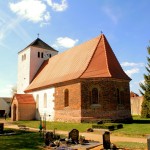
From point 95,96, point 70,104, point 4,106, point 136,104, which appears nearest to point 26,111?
point 70,104

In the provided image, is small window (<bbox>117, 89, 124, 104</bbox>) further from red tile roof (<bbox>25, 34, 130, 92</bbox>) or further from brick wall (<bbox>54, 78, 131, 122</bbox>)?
red tile roof (<bbox>25, 34, 130, 92</bbox>)

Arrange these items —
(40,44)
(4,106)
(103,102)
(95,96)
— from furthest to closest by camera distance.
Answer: (4,106)
(40,44)
(95,96)
(103,102)

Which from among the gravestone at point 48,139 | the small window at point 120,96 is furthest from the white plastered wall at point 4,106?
the gravestone at point 48,139

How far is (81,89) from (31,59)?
17.6 metres

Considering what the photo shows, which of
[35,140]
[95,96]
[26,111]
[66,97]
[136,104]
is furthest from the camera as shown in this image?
[136,104]

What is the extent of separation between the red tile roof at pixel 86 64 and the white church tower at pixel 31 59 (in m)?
5.62

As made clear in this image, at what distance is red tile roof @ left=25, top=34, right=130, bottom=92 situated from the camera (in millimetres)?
29203

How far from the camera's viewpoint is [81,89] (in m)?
28.7

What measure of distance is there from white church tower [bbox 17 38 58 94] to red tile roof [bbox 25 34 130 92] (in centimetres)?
562

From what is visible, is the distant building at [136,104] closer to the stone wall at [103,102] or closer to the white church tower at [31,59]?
the white church tower at [31,59]

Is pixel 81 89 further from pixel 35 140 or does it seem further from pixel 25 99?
pixel 25 99

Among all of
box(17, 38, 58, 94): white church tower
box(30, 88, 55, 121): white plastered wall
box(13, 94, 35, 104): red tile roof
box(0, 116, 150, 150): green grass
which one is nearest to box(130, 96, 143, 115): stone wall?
box(17, 38, 58, 94): white church tower

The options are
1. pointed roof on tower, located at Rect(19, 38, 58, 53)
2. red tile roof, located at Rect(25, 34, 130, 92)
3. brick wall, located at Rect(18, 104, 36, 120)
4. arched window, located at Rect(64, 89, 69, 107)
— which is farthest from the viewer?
pointed roof on tower, located at Rect(19, 38, 58, 53)

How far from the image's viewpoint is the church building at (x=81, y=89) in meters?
28.6
